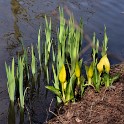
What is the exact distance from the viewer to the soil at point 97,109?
3238 millimetres

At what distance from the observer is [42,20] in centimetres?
582

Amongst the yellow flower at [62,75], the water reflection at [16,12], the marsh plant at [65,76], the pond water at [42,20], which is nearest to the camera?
the yellow flower at [62,75]

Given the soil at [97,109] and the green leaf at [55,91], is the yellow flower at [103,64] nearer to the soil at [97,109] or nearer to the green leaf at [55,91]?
the soil at [97,109]

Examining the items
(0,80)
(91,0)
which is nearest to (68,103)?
(0,80)

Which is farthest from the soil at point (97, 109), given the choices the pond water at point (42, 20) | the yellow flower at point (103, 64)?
the pond water at point (42, 20)

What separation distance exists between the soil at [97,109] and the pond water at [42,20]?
0.45m

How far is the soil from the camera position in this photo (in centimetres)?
324

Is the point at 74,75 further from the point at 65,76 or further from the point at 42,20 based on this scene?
the point at 42,20

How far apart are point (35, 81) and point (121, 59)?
1.53 meters

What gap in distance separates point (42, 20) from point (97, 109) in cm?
284

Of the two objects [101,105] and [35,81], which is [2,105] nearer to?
[35,81]

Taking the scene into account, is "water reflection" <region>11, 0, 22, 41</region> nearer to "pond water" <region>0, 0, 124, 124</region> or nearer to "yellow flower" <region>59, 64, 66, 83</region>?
"pond water" <region>0, 0, 124, 124</region>

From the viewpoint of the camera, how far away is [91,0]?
7059 millimetres

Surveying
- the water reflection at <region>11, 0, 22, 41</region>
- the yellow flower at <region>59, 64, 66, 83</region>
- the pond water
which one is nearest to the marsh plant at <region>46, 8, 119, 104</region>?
the yellow flower at <region>59, 64, 66, 83</region>
